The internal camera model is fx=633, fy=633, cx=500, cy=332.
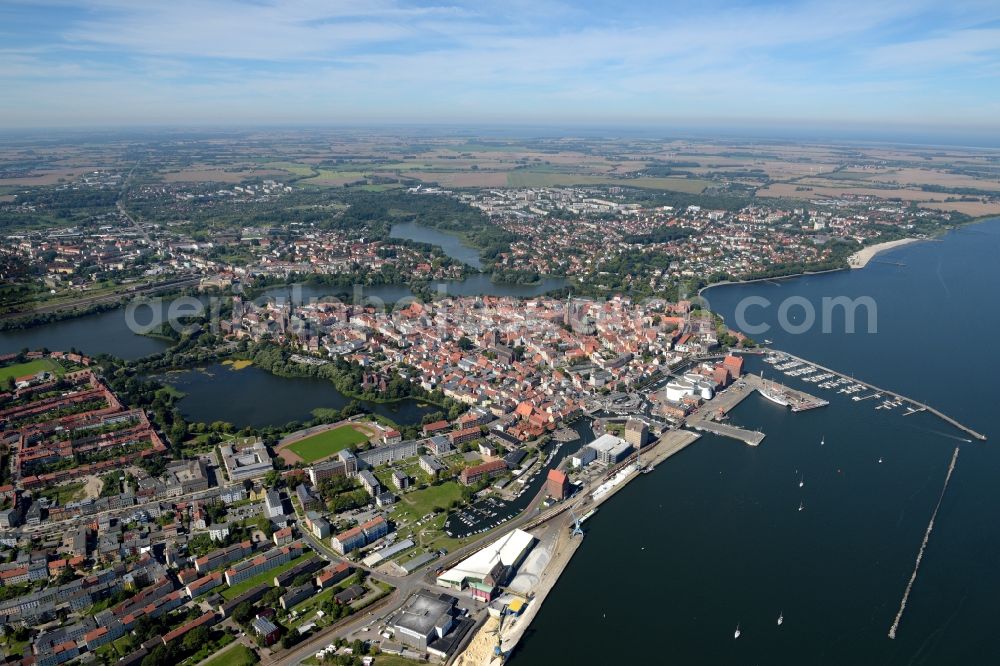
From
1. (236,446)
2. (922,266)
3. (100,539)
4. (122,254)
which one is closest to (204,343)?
(236,446)

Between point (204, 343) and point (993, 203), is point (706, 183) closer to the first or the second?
point (993, 203)

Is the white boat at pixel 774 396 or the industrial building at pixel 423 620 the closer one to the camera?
the industrial building at pixel 423 620

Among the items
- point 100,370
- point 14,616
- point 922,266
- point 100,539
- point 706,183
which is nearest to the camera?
point 14,616

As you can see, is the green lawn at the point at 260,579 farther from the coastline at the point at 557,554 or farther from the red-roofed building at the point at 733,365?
the red-roofed building at the point at 733,365

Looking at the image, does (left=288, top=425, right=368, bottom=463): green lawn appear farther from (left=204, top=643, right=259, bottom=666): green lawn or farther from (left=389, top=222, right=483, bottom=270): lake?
(left=389, top=222, right=483, bottom=270): lake

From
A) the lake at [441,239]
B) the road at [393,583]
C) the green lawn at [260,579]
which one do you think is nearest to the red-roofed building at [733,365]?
the road at [393,583]

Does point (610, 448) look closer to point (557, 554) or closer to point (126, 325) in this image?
point (557, 554)
